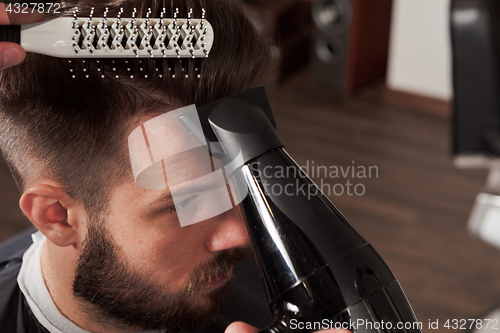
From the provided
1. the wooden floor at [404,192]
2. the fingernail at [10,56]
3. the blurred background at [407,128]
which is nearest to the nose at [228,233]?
the fingernail at [10,56]

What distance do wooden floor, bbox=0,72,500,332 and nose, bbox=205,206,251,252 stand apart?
142 centimetres

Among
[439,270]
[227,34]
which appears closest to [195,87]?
[227,34]

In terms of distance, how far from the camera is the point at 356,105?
3.42 meters

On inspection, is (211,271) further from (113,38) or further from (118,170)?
(113,38)

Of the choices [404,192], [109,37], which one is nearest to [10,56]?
[109,37]

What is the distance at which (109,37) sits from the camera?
0.65 metres

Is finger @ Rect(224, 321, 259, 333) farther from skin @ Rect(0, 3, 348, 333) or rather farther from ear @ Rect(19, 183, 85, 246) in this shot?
ear @ Rect(19, 183, 85, 246)

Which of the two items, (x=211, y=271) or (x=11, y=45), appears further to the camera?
(x=211, y=271)

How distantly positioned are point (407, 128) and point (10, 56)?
2.85 m

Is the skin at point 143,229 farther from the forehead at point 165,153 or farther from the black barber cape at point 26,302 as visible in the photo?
the black barber cape at point 26,302

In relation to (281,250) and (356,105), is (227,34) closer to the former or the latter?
(281,250)

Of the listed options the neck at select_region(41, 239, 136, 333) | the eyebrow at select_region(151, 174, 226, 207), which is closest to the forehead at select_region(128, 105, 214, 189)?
the eyebrow at select_region(151, 174, 226, 207)

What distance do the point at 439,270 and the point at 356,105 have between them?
1.49 m

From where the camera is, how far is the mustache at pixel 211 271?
34.9 inches
